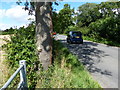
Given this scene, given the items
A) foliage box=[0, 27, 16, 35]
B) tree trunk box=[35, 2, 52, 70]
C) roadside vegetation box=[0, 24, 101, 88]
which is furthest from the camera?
foliage box=[0, 27, 16, 35]

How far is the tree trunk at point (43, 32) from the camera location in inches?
181

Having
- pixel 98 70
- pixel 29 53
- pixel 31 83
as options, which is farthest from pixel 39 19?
pixel 98 70

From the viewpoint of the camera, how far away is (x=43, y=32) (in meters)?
4.64

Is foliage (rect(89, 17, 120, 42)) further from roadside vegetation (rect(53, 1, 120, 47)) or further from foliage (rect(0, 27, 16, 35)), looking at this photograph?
foliage (rect(0, 27, 16, 35))

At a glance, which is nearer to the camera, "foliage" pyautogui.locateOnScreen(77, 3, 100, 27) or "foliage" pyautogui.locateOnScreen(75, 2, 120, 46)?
"foliage" pyautogui.locateOnScreen(75, 2, 120, 46)

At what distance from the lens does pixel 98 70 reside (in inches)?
229

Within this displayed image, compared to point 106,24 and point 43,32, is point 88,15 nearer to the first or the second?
point 106,24

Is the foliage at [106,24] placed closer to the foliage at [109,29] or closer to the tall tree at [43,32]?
the foliage at [109,29]

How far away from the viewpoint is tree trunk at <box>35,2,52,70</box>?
4609 mm

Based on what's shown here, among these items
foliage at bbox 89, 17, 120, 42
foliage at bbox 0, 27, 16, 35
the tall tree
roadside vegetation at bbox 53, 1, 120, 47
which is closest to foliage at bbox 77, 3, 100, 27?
roadside vegetation at bbox 53, 1, 120, 47

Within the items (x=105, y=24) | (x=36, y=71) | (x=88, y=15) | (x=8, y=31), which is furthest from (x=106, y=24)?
(x=36, y=71)

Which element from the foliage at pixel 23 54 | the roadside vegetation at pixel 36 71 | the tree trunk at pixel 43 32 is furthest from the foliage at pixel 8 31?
the tree trunk at pixel 43 32

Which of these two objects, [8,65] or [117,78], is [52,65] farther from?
[117,78]

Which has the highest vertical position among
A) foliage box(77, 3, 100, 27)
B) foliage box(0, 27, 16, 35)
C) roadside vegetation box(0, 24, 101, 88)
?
foliage box(77, 3, 100, 27)
